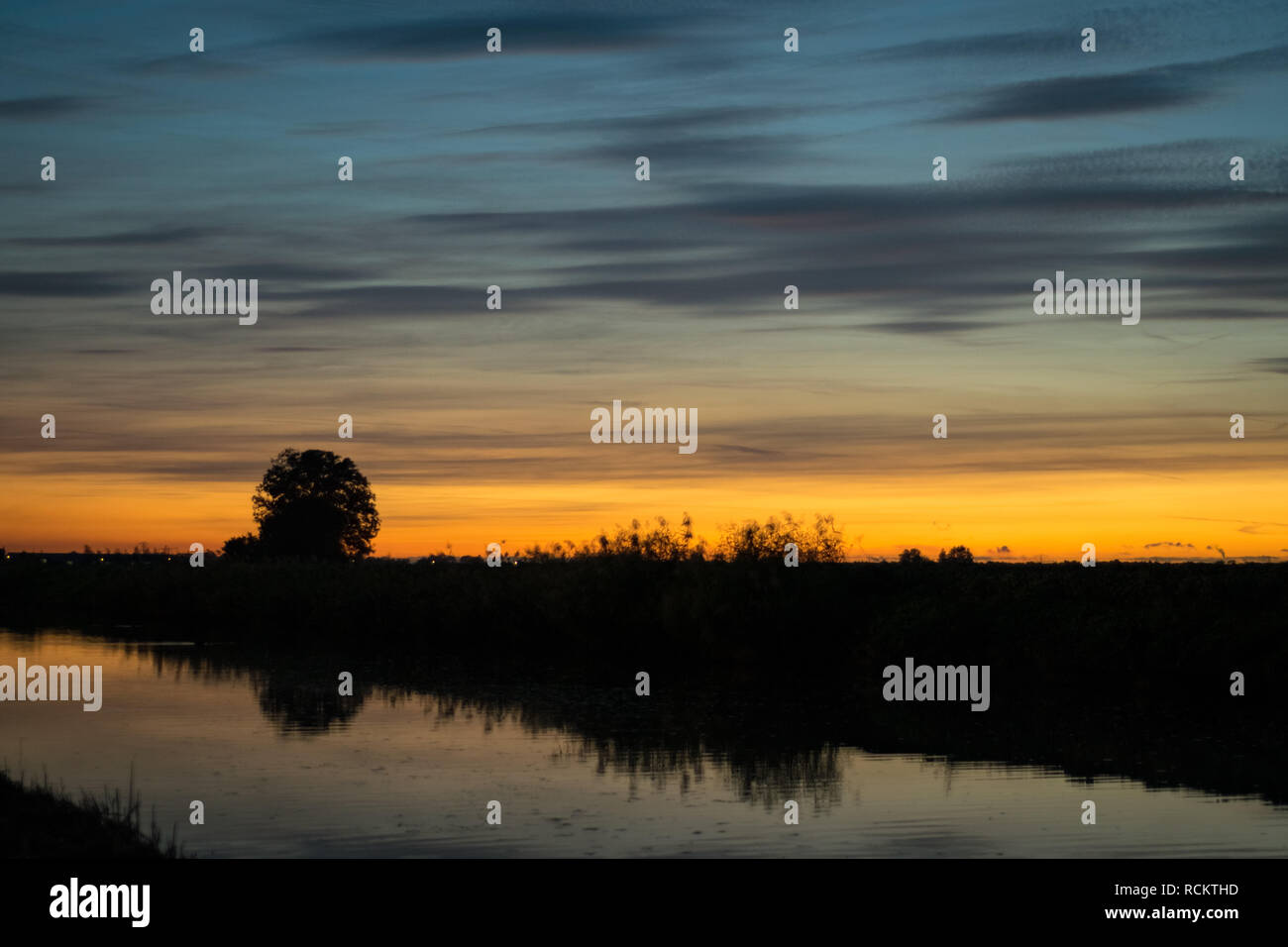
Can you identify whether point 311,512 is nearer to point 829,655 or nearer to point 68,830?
point 829,655

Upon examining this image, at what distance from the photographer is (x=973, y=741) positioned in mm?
25031

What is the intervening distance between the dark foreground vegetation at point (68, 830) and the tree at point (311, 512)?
84479 mm

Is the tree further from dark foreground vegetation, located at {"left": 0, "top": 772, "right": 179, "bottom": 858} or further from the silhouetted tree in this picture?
dark foreground vegetation, located at {"left": 0, "top": 772, "right": 179, "bottom": 858}

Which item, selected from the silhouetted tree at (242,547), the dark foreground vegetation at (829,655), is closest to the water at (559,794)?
the dark foreground vegetation at (829,655)

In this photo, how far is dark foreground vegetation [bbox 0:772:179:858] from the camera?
43.4ft

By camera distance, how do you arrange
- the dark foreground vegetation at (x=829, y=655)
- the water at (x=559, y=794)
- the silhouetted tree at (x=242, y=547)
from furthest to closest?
the silhouetted tree at (x=242, y=547)
the dark foreground vegetation at (x=829, y=655)
the water at (x=559, y=794)

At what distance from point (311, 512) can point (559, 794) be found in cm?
8544

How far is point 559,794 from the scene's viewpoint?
1953 cm

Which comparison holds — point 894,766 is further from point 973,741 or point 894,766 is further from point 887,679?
point 887,679

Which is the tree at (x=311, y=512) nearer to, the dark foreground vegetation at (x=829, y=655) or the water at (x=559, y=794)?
the dark foreground vegetation at (x=829, y=655)

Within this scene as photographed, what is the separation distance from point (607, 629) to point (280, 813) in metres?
26.5

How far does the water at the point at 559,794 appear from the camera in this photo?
16.2 m
